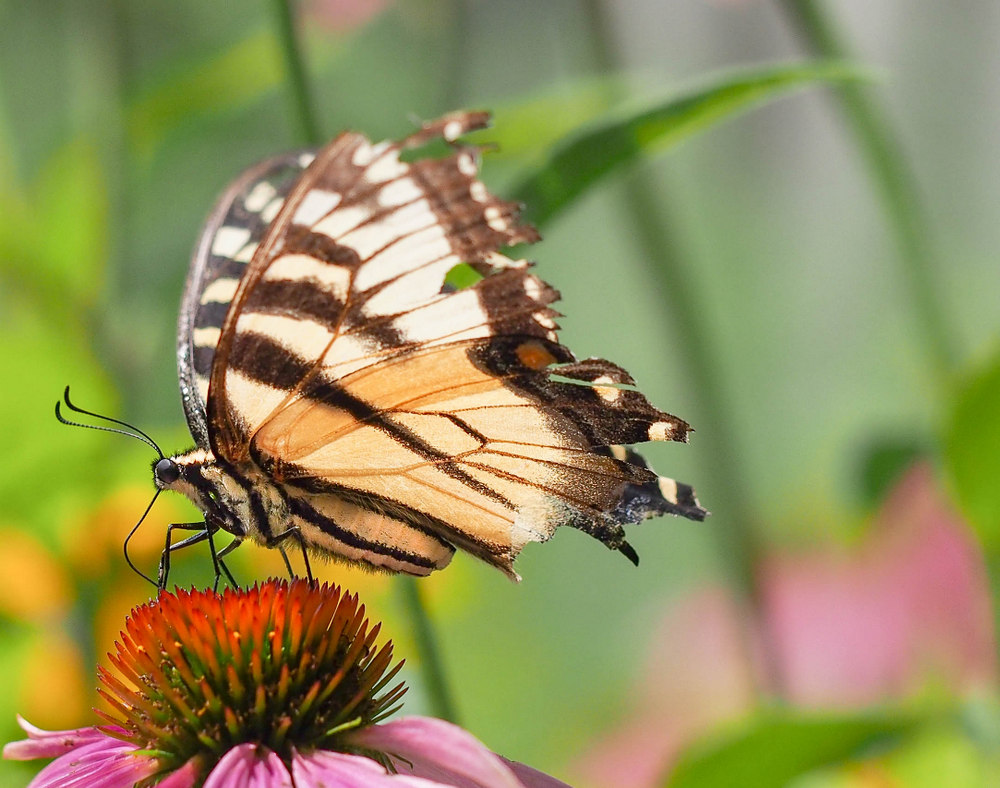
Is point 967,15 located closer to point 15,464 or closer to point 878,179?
point 878,179

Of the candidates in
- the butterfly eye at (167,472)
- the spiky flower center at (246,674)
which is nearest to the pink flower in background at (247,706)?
the spiky flower center at (246,674)

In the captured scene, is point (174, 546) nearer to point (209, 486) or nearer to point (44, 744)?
point (209, 486)

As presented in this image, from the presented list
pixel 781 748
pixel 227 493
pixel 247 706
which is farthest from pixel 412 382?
pixel 781 748

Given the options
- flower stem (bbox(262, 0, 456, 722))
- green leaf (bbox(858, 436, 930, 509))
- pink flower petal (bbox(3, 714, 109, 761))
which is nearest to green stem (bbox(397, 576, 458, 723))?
flower stem (bbox(262, 0, 456, 722))

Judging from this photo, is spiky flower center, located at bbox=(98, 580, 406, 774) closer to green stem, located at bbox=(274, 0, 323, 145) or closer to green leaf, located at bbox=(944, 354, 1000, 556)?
green stem, located at bbox=(274, 0, 323, 145)

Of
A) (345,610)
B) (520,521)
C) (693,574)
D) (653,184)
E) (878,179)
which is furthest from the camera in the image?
(693,574)

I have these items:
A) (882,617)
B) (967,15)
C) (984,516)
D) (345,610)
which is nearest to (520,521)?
(345,610)
